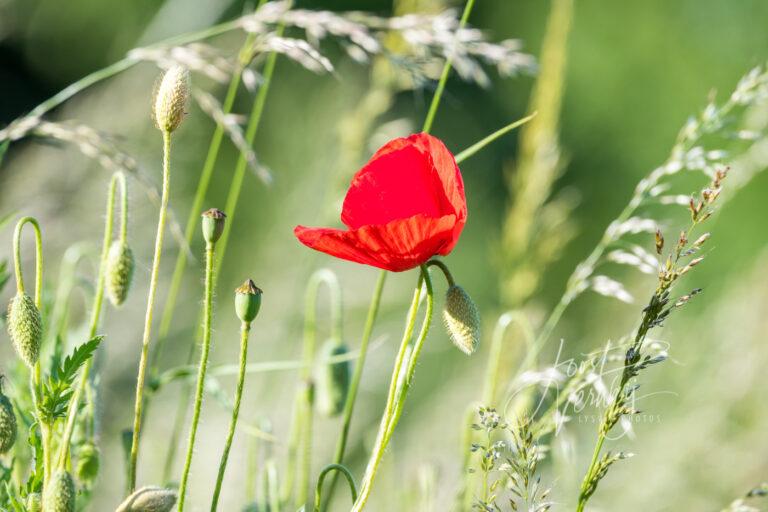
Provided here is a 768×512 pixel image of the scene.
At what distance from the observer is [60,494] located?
79 centimetres

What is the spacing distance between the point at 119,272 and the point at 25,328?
4.8 inches

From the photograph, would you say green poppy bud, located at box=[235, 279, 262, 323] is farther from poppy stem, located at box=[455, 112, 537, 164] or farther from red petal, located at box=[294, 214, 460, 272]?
poppy stem, located at box=[455, 112, 537, 164]

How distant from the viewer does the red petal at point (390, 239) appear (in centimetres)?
80

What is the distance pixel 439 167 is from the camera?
88 cm

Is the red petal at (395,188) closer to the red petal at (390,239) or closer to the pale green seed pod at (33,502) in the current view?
the red petal at (390,239)

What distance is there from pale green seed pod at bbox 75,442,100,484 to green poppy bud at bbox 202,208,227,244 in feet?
0.88

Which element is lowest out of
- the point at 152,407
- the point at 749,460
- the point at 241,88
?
the point at 749,460

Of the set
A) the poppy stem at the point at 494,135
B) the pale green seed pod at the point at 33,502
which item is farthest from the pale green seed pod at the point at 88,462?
the poppy stem at the point at 494,135

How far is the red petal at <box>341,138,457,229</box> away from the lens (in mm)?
895

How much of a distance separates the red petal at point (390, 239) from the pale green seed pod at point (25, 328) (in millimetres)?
226

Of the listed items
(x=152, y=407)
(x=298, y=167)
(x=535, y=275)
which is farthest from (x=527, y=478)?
(x=298, y=167)

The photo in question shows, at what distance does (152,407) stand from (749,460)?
1.45 meters

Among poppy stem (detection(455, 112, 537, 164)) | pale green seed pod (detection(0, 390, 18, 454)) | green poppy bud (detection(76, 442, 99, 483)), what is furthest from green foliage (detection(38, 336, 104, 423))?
poppy stem (detection(455, 112, 537, 164))

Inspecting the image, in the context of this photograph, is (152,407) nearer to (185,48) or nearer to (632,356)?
(185,48)
